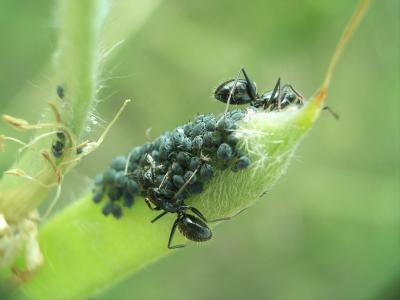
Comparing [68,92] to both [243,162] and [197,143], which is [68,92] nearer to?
[197,143]

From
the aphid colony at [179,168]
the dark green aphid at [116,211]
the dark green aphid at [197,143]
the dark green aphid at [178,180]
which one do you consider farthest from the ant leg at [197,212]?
the dark green aphid at [116,211]

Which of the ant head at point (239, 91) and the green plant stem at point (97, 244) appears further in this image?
the ant head at point (239, 91)

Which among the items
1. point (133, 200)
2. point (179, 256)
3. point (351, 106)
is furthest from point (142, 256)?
point (351, 106)

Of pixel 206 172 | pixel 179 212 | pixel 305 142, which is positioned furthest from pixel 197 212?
pixel 305 142

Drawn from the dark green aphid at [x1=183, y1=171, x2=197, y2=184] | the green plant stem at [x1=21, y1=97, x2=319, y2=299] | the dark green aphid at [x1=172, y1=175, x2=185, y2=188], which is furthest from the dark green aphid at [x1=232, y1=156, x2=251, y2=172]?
the dark green aphid at [x1=172, y1=175, x2=185, y2=188]

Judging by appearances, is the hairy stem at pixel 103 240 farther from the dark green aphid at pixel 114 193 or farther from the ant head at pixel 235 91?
the ant head at pixel 235 91

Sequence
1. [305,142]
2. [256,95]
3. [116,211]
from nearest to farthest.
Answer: [116,211] → [256,95] → [305,142]
